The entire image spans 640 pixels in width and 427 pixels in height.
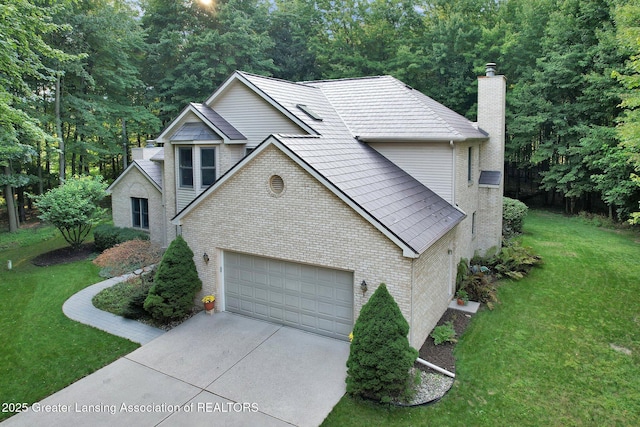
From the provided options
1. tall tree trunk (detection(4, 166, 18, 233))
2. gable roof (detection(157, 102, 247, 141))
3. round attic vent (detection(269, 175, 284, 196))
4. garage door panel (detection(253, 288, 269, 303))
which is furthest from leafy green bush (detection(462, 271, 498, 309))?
tall tree trunk (detection(4, 166, 18, 233))

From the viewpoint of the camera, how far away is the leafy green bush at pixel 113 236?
19.2m

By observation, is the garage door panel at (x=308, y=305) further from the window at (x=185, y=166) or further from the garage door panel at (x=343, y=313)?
the window at (x=185, y=166)

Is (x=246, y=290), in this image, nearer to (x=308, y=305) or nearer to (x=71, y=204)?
(x=308, y=305)

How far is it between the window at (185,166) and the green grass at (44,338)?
4743 millimetres

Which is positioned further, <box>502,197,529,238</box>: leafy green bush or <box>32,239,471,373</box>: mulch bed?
<box>502,197,529,238</box>: leafy green bush

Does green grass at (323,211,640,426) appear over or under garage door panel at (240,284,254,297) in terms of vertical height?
under

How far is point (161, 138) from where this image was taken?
15.9 metres

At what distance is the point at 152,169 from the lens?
19.7m

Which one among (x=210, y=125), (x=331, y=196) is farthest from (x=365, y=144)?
(x=210, y=125)

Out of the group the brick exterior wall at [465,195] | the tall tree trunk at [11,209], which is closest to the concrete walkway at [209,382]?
the brick exterior wall at [465,195]

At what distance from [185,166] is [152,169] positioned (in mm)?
4839

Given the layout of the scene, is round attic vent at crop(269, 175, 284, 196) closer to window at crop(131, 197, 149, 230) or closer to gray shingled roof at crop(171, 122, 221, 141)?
gray shingled roof at crop(171, 122, 221, 141)

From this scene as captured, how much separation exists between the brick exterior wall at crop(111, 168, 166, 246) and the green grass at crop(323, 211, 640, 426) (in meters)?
13.8

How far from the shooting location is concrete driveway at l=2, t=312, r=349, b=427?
782 centimetres
